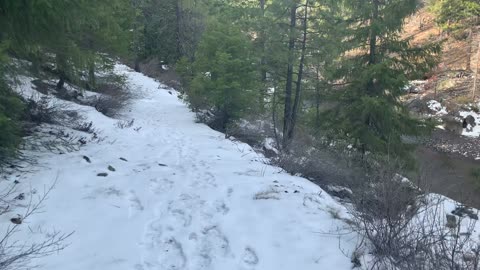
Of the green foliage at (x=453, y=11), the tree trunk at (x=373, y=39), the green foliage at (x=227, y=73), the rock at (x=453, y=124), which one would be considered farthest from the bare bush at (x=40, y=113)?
the green foliage at (x=453, y=11)

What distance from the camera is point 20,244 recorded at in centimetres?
442

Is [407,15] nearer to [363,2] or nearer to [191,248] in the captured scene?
[363,2]

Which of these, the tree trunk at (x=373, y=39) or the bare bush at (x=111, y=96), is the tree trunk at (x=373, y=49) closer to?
the tree trunk at (x=373, y=39)

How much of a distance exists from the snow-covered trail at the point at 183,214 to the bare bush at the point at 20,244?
0.11 meters

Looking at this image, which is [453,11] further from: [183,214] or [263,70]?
[183,214]

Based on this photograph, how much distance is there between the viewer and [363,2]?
42.1 feet

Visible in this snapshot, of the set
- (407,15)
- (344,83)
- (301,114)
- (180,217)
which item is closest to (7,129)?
(180,217)

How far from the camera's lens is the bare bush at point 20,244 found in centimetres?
387

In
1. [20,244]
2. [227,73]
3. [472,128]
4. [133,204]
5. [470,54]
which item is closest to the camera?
[20,244]

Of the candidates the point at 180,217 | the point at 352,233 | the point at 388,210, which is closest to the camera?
the point at 388,210

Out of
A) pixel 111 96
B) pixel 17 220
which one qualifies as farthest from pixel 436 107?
pixel 17 220

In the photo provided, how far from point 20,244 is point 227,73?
10121 mm

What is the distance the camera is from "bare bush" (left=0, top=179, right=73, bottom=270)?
387cm

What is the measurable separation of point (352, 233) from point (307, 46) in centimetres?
962
